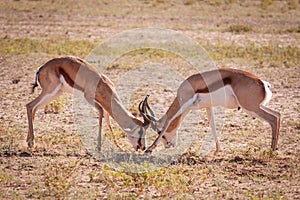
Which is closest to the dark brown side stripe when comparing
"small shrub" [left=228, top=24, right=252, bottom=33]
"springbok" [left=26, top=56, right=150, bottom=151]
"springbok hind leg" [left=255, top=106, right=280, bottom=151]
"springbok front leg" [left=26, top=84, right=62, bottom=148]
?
"springbok hind leg" [left=255, top=106, right=280, bottom=151]

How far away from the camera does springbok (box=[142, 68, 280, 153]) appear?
857 centimetres

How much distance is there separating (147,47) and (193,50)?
154 centimetres

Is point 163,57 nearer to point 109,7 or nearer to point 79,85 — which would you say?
point 79,85

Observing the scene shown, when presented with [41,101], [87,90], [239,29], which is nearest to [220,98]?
[87,90]

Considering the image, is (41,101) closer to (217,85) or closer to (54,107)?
(54,107)

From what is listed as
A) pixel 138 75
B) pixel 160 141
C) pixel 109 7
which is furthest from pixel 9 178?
pixel 109 7

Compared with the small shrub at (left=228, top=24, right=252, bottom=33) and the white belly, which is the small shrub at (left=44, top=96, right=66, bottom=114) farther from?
the small shrub at (left=228, top=24, right=252, bottom=33)

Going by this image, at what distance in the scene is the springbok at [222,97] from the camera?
337 inches

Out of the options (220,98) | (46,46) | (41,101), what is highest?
(46,46)

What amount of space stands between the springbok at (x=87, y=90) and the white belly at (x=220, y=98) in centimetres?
91

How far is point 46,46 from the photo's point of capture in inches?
714

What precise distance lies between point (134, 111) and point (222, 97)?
3016 millimetres

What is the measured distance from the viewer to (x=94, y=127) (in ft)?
34.7

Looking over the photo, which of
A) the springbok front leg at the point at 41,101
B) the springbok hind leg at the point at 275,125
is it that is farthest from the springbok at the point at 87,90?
the springbok hind leg at the point at 275,125
